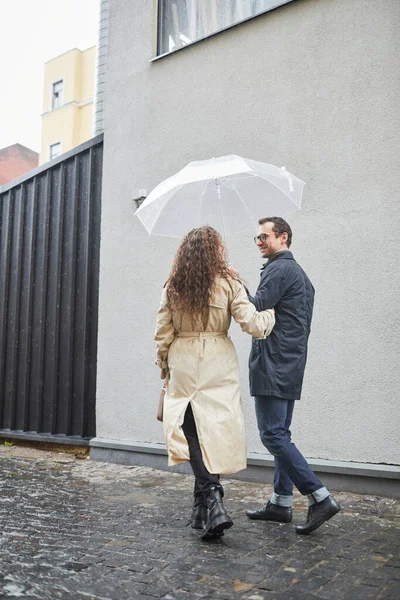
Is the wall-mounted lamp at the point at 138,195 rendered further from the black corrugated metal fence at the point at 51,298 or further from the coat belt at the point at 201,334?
the coat belt at the point at 201,334

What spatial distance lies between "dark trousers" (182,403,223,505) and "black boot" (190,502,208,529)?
117 mm

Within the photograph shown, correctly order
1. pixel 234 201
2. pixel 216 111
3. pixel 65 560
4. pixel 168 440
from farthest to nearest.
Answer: pixel 216 111
pixel 234 201
pixel 168 440
pixel 65 560

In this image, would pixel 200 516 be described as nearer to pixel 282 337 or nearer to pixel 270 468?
pixel 282 337

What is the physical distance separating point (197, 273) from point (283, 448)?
3.86ft

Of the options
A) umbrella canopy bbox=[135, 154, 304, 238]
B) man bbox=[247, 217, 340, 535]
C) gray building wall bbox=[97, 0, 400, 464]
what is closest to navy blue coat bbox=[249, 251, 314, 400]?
man bbox=[247, 217, 340, 535]

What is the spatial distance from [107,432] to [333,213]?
327 centimetres

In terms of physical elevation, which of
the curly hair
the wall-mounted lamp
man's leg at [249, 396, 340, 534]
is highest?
the wall-mounted lamp

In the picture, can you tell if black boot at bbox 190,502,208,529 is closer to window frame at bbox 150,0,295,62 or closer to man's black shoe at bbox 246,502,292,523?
man's black shoe at bbox 246,502,292,523

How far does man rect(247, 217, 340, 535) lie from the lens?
3756mm

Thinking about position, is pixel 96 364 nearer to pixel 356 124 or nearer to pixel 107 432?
pixel 107 432

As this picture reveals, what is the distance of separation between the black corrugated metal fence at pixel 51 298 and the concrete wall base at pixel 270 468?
0.57 meters

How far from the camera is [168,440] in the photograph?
3.67 metres

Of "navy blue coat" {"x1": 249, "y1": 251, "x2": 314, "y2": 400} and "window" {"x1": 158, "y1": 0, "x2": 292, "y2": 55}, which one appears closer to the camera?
"navy blue coat" {"x1": 249, "y1": 251, "x2": 314, "y2": 400}

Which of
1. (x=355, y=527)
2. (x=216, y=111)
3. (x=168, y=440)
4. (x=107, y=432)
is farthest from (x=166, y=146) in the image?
(x=355, y=527)
